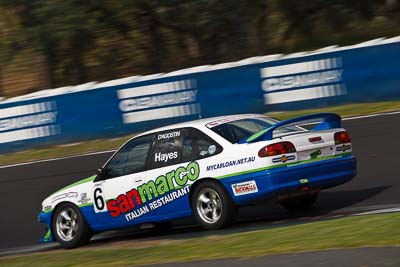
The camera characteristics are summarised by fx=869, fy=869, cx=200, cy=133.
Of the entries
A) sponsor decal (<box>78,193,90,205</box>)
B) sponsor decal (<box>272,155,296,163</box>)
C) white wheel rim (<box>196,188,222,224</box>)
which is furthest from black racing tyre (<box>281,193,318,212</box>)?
sponsor decal (<box>78,193,90,205</box>)

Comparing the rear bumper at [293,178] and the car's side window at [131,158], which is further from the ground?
the car's side window at [131,158]

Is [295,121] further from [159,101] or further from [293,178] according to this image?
[159,101]

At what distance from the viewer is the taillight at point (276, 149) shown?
31.3 ft

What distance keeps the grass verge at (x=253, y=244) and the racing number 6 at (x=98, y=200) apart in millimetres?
982

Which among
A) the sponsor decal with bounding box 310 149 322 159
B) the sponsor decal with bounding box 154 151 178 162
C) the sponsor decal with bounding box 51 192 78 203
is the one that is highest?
the sponsor decal with bounding box 154 151 178 162

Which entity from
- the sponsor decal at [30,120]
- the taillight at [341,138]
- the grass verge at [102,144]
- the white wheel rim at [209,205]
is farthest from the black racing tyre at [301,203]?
the sponsor decal at [30,120]

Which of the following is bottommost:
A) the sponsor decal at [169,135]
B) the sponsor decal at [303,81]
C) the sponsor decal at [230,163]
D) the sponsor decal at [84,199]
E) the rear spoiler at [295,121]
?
the sponsor decal at [84,199]

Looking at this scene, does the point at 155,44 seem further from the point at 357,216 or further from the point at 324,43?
the point at 357,216

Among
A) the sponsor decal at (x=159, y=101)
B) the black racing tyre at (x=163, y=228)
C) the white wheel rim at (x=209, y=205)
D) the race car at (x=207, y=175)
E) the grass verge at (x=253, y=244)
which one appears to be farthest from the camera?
the sponsor decal at (x=159, y=101)

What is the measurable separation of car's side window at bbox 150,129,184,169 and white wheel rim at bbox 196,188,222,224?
0.56m

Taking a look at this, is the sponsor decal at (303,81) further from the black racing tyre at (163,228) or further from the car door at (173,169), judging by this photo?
the car door at (173,169)

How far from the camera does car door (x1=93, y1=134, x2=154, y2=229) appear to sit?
10633mm

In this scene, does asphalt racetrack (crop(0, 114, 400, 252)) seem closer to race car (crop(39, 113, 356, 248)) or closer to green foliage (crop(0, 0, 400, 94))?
race car (crop(39, 113, 356, 248))

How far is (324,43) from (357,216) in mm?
20161
